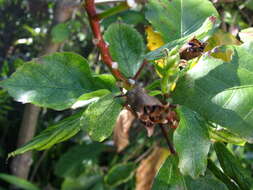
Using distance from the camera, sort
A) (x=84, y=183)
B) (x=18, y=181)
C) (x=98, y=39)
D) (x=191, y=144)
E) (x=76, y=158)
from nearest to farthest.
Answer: (x=191, y=144), (x=98, y=39), (x=18, y=181), (x=84, y=183), (x=76, y=158)

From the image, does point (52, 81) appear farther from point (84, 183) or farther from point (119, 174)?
point (84, 183)

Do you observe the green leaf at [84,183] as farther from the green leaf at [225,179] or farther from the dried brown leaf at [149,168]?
the green leaf at [225,179]

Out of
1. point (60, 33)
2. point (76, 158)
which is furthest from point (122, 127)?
point (76, 158)

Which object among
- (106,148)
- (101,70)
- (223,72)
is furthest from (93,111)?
(106,148)

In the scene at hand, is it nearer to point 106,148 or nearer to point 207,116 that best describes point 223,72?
point 207,116

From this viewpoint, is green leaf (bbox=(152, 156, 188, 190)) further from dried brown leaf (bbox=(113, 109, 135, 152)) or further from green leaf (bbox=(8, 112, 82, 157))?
dried brown leaf (bbox=(113, 109, 135, 152))

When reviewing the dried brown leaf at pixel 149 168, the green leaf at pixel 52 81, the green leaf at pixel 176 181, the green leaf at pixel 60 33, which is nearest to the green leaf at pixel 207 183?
the green leaf at pixel 176 181
